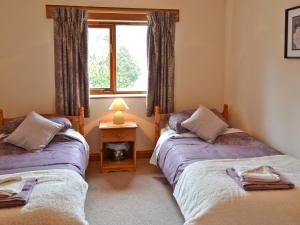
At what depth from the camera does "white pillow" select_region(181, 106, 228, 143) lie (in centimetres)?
385

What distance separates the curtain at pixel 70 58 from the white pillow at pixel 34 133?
1.67 ft

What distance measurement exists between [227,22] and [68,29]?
7.09 ft

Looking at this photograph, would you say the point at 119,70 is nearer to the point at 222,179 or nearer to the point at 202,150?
the point at 202,150

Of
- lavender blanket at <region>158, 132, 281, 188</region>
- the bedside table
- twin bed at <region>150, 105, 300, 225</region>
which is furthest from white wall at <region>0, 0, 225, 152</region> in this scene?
lavender blanket at <region>158, 132, 281, 188</region>

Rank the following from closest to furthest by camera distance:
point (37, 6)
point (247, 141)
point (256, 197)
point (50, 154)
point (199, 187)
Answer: point (256, 197)
point (199, 187)
point (50, 154)
point (247, 141)
point (37, 6)

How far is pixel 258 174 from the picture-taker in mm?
2523

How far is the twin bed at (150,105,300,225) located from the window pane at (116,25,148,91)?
89cm

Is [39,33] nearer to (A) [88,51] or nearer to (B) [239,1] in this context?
(A) [88,51]

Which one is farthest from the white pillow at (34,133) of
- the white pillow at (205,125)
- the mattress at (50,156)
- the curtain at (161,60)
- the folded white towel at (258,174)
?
the folded white towel at (258,174)

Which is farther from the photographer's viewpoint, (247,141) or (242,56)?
(242,56)

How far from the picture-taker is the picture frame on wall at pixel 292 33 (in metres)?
3.19

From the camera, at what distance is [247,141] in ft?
12.2

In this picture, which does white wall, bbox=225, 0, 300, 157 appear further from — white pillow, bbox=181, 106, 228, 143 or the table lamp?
the table lamp

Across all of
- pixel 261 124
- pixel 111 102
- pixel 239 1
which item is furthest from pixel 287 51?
pixel 111 102
